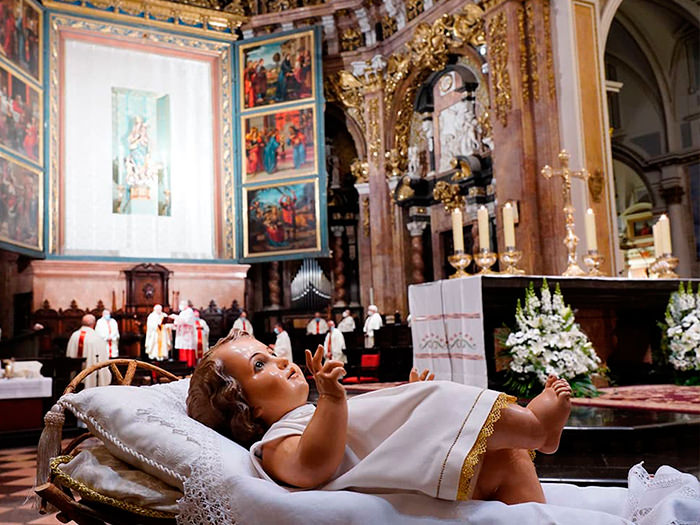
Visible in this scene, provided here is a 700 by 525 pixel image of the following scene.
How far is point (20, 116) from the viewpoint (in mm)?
14477

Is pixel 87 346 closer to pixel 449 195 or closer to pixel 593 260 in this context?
pixel 593 260

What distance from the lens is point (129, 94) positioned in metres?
17.1

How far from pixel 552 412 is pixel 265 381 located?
2.48 ft

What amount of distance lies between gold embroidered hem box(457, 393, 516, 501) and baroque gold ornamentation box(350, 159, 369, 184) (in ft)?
52.0

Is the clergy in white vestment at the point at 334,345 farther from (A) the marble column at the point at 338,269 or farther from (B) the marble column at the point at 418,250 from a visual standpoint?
(A) the marble column at the point at 338,269

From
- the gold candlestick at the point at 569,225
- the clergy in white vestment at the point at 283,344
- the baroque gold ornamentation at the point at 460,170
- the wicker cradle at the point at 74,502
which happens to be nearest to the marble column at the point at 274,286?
the clergy in white vestment at the point at 283,344

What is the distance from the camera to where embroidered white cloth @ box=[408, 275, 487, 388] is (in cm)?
598

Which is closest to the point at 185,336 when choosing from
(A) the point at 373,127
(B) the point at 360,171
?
(B) the point at 360,171

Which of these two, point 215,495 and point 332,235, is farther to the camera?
point 332,235

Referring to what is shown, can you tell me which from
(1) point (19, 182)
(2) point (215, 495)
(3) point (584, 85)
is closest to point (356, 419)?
(2) point (215, 495)

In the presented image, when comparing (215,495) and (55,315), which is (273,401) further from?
(55,315)

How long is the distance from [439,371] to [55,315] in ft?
36.4

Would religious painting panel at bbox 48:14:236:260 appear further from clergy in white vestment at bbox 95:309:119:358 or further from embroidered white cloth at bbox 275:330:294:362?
embroidered white cloth at bbox 275:330:294:362

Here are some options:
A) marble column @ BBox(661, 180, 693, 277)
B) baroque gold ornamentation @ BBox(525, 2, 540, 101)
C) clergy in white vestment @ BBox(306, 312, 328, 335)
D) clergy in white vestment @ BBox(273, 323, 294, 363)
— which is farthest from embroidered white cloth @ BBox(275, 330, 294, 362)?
→ marble column @ BBox(661, 180, 693, 277)
